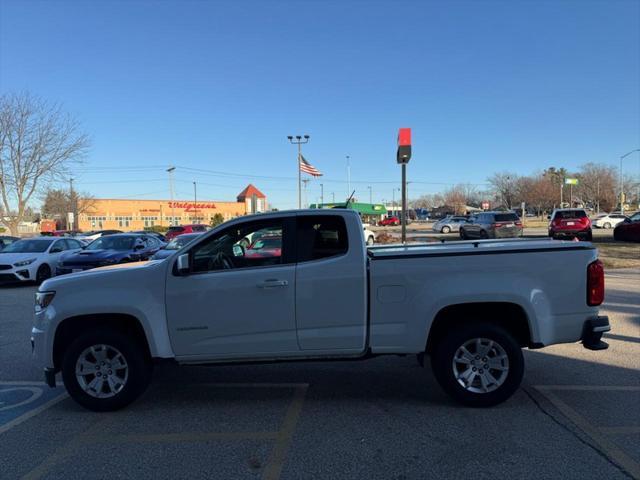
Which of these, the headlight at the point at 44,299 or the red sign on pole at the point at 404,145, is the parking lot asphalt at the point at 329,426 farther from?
the red sign on pole at the point at 404,145

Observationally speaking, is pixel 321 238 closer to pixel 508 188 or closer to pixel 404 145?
pixel 404 145

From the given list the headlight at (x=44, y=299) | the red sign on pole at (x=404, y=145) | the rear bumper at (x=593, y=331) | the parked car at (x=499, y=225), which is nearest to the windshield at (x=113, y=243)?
the red sign on pole at (x=404, y=145)

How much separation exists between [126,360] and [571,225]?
24328mm

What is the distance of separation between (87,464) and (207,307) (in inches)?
60.6

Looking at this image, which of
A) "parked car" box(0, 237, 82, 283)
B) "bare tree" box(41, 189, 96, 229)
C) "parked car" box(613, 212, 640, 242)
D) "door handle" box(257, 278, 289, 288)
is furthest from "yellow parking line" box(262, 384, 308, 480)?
"bare tree" box(41, 189, 96, 229)

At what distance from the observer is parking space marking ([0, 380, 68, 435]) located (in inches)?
172

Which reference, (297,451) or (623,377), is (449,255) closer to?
(297,451)

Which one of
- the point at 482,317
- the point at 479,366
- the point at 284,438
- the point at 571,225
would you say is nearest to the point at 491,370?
the point at 479,366

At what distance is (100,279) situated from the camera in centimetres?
446

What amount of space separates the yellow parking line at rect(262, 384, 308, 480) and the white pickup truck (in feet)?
1.72

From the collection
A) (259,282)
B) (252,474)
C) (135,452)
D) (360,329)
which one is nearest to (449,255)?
(360,329)

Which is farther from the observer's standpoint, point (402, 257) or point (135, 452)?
point (402, 257)

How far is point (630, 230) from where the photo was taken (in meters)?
23.6

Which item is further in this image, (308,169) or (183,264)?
(308,169)
